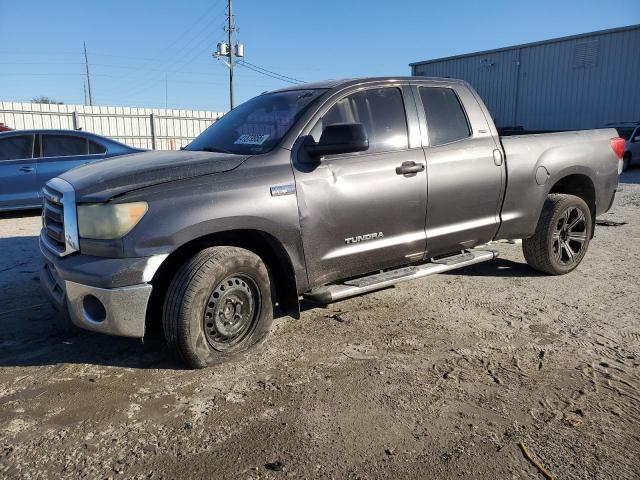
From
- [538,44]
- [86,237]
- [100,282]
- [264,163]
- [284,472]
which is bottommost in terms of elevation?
[284,472]

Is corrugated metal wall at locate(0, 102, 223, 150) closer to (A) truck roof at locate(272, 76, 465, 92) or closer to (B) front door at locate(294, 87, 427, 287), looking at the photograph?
(A) truck roof at locate(272, 76, 465, 92)

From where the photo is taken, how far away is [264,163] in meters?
3.50

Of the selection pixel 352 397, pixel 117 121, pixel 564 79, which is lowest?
pixel 352 397

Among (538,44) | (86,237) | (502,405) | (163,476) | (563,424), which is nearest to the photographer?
(163,476)

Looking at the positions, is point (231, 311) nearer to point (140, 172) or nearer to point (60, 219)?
point (140, 172)

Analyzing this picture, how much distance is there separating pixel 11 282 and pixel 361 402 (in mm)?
3966

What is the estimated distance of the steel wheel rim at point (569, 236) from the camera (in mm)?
5348

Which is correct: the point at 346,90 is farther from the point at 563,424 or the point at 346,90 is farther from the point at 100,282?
the point at 563,424

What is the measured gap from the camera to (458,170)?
4.39m

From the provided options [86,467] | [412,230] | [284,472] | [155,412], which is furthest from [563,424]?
[86,467]

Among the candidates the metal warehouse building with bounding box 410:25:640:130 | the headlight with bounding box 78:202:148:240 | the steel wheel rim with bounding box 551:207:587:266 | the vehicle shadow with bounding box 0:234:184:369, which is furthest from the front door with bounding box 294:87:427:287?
the metal warehouse building with bounding box 410:25:640:130

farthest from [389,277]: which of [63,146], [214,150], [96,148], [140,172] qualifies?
[63,146]

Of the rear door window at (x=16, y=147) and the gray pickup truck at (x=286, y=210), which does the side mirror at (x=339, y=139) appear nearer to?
the gray pickup truck at (x=286, y=210)

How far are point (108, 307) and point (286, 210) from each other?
4.13 ft
